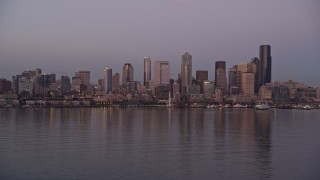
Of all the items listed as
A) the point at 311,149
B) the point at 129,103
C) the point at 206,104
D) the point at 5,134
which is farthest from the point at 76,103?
the point at 311,149

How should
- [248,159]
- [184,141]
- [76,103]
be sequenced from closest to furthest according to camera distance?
1. [248,159]
2. [184,141]
3. [76,103]

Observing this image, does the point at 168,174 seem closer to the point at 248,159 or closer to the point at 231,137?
the point at 248,159

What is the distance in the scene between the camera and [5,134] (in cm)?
3694

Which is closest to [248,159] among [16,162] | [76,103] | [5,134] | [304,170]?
[304,170]

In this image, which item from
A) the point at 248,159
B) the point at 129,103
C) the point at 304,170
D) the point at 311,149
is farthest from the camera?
the point at 129,103

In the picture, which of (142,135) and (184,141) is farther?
(142,135)

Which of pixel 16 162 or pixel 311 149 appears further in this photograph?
pixel 311 149

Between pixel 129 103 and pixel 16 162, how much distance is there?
15325 cm

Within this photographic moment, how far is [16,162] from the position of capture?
23.1 m

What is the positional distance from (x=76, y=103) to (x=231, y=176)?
148m

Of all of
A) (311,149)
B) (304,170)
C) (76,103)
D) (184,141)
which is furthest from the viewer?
(76,103)

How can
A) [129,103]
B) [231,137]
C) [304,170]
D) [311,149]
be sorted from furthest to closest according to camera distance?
[129,103]
[231,137]
[311,149]
[304,170]

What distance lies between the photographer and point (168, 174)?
814 inches

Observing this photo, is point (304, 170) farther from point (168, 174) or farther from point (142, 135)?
point (142, 135)
